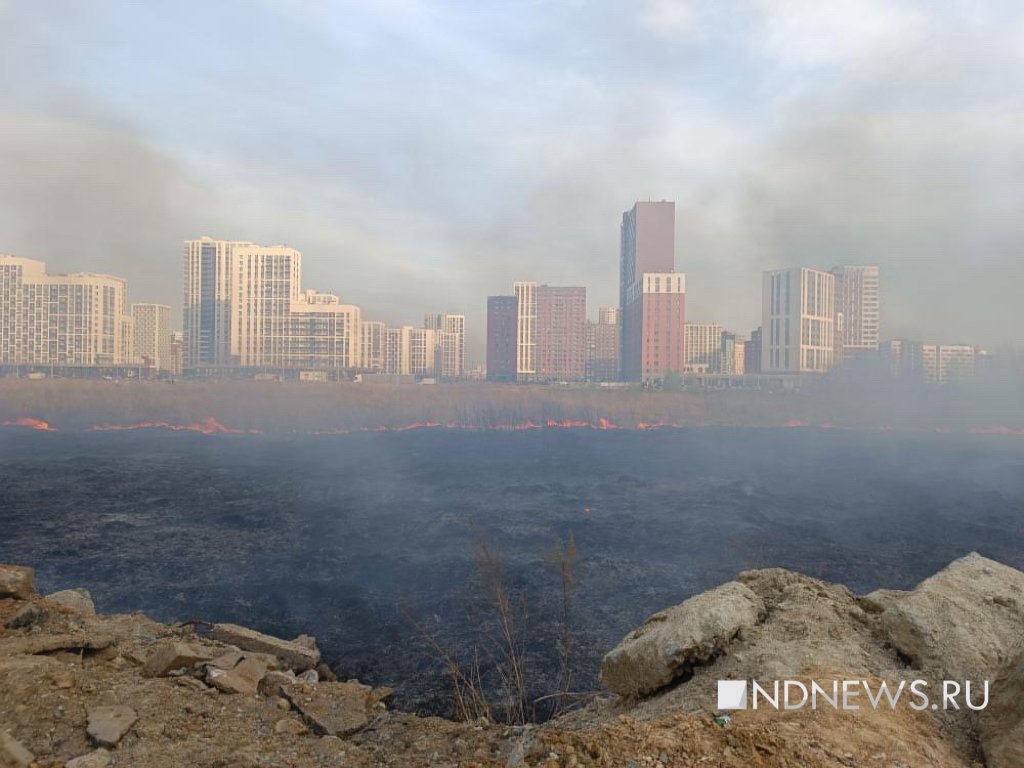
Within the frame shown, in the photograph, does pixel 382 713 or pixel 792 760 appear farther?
pixel 382 713

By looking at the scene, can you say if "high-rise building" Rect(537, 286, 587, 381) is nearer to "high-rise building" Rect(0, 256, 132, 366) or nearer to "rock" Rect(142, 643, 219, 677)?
"high-rise building" Rect(0, 256, 132, 366)

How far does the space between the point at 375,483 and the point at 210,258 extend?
365ft

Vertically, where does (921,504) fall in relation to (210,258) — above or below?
below

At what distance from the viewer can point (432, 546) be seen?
3378cm

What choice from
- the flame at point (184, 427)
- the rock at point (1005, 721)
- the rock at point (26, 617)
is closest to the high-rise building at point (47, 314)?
the flame at point (184, 427)

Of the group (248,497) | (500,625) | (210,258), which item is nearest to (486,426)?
(210,258)

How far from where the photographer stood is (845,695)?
5457 millimetres

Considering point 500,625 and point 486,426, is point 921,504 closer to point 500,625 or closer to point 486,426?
point 500,625

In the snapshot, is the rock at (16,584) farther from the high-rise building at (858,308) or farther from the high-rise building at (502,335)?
the high-rise building at (858,308)

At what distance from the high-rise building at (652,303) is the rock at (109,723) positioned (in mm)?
149825

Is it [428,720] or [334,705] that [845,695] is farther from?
[334,705]

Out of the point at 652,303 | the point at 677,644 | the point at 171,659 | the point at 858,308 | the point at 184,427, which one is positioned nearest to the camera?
the point at 677,644

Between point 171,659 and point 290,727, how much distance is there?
2.28 metres

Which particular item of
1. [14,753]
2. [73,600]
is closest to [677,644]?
[14,753]
